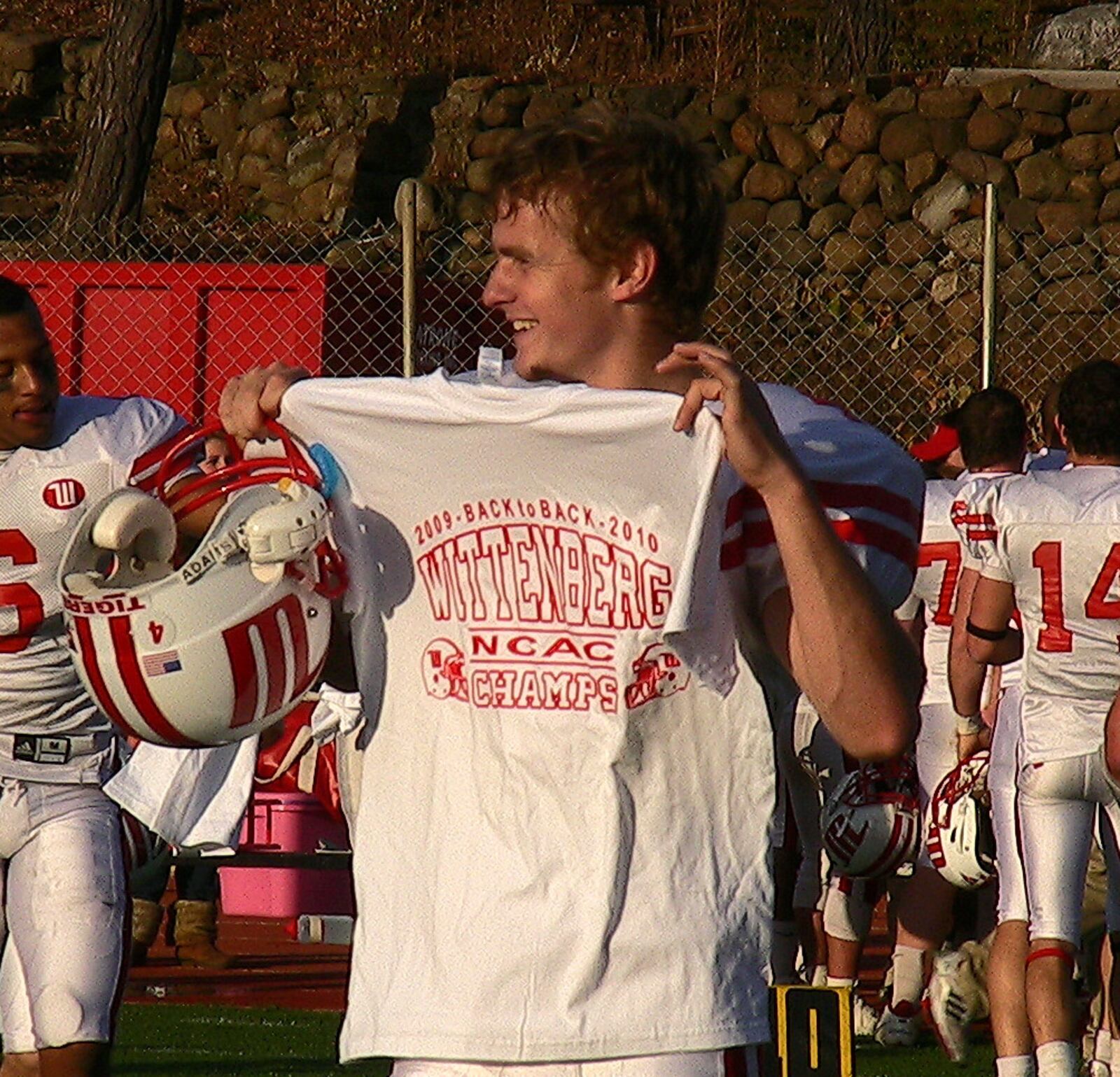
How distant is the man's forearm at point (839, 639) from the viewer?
2377mm

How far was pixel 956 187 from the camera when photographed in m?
15.4

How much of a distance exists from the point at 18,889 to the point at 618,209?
8.20 ft

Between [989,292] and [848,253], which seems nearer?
[989,292]

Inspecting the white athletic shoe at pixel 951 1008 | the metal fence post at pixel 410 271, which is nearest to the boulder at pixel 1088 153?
the metal fence post at pixel 410 271

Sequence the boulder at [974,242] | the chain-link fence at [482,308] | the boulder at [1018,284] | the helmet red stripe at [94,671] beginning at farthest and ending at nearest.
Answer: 1. the boulder at [974,242]
2. the boulder at [1018,284]
3. the chain-link fence at [482,308]
4. the helmet red stripe at [94,671]

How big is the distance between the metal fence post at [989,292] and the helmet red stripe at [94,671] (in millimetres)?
6644

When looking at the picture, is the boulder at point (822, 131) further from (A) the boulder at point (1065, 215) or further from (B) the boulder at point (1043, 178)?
(A) the boulder at point (1065, 215)

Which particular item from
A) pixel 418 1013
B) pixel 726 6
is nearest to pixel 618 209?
pixel 418 1013

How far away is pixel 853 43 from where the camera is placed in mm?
17906

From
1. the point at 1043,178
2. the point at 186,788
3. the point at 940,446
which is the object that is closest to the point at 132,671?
the point at 186,788

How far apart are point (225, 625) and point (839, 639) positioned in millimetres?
708

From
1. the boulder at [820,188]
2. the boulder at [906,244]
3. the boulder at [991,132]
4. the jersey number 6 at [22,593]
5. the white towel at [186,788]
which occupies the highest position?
the boulder at [991,132]

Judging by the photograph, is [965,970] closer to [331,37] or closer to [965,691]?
[965,691]

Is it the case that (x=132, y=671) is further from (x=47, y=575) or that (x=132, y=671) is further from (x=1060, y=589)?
(x=1060, y=589)
